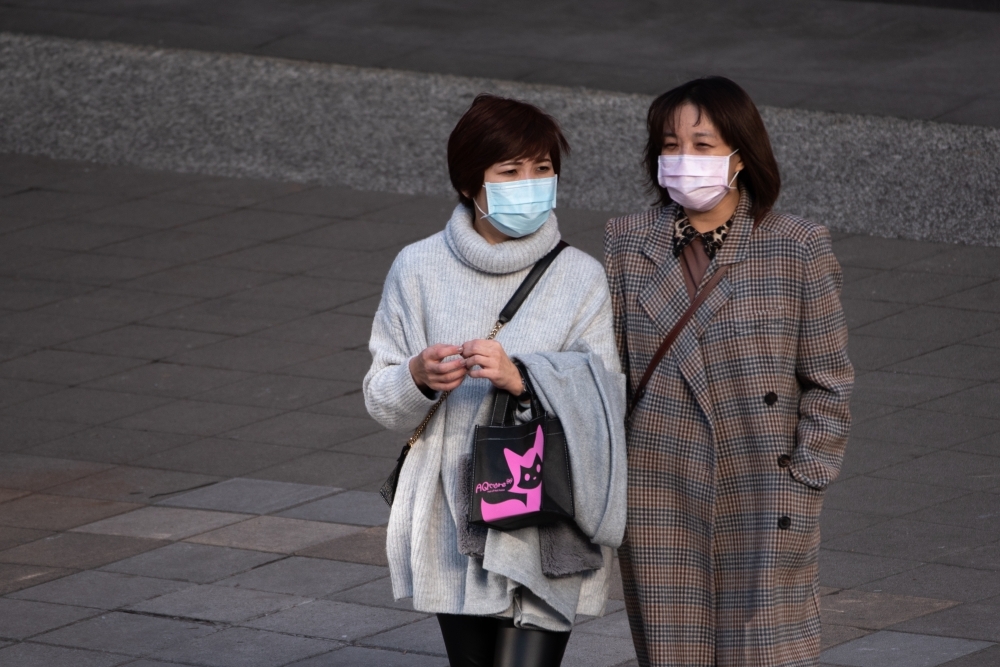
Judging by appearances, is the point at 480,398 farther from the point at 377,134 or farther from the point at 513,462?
the point at 377,134

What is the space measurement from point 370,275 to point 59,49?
5.13 m

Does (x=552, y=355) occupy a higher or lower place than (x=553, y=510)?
higher

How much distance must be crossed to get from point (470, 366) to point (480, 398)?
0.92ft

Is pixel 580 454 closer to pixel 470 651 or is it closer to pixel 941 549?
pixel 470 651

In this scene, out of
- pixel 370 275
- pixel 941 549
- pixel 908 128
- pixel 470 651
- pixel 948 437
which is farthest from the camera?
pixel 908 128

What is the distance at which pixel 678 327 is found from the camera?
12.4ft

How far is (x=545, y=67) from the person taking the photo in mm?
12695

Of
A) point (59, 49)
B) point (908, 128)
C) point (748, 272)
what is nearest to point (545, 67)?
point (908, 128)

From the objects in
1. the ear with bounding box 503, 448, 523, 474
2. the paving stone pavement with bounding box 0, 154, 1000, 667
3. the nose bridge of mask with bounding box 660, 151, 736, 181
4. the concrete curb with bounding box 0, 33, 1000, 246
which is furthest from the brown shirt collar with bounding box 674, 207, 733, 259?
the concrete curb with bounding box 0, 33, 1000, 246

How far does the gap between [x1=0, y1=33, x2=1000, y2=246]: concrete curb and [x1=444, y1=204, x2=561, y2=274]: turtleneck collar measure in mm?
6155

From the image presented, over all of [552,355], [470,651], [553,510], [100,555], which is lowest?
[100,555]

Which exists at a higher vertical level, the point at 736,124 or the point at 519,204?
the point at 736,124

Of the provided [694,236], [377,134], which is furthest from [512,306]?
[377,134]

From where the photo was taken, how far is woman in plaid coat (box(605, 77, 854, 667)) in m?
3.75
